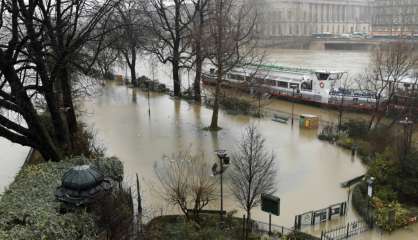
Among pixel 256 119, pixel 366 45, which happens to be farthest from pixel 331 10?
pixel 256 119

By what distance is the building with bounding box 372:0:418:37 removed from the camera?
97.7 meters

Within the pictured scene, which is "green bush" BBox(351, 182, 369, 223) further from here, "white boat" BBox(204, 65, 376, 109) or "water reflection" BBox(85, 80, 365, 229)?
"white boat" BBox(204, 65, 376, 109)

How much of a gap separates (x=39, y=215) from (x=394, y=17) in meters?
107

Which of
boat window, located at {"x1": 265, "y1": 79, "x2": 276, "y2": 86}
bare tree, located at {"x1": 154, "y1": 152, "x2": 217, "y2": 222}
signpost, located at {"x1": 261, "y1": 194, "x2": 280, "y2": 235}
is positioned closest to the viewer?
signpost, located at {"x1": 261, "y1": 194, "x2": 280, "y2": 235}

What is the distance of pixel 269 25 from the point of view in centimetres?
10644

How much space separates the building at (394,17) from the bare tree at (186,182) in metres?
86.3

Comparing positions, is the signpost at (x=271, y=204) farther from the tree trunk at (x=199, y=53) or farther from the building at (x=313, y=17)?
the building at (x=313, y=17)

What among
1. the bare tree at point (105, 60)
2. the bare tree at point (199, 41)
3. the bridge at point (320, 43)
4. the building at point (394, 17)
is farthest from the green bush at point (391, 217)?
Result: the building at point (394, 17)

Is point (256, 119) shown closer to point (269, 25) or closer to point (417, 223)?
point (417, 223)

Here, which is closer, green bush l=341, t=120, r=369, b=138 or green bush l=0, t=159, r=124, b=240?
green bush l=0, t=159, r=124, b=240

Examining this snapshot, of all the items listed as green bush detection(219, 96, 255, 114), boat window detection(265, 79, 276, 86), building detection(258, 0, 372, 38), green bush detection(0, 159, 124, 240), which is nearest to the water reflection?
green bush detection(219, 96, 255, 114)

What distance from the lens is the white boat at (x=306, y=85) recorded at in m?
33.3

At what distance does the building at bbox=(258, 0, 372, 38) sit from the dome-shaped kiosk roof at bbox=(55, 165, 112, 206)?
86.3 m

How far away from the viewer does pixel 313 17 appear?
396ft
